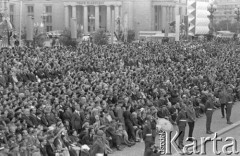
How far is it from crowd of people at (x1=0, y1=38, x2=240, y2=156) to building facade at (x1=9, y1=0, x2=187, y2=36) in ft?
246

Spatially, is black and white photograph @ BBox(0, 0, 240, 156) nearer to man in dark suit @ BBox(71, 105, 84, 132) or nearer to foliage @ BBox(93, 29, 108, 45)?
man in dark suit @ BBox(71, 105, 84, 132)

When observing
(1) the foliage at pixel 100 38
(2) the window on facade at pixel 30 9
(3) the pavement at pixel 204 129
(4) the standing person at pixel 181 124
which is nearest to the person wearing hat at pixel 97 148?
(3) the pavement at pixel 204 129

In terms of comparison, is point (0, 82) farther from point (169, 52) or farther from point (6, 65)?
point (169, 52)

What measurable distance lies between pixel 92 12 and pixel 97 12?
375cm

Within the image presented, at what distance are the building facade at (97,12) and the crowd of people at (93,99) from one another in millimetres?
74931

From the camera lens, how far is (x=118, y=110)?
2261 centimetres

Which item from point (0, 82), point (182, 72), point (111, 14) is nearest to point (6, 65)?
point (0, 82)

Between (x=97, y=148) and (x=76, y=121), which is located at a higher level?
(x=76, y=121)

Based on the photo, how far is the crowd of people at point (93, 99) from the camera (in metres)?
18.4

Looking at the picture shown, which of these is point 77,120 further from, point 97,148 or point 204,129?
point 204,129

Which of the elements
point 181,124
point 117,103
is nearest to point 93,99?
point 117,103

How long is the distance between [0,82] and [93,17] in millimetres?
90620

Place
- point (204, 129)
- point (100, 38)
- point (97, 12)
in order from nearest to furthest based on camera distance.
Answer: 1. point (204, 129)
2. point (100, 38)
3. point (97, 12)

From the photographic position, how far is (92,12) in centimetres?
12288
